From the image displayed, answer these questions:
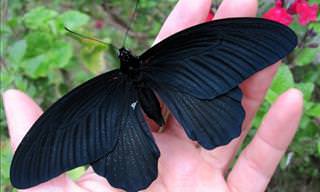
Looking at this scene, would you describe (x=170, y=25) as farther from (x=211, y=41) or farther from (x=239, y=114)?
(x=239, y=114)

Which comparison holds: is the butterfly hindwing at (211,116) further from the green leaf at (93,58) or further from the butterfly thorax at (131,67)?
the green leaf at (93,58)

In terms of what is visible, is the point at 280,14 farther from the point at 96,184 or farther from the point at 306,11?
the point at 96,184

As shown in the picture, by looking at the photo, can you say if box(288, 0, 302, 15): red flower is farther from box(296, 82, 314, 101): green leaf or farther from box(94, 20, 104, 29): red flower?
box(94, 20, 104, 29): red flower

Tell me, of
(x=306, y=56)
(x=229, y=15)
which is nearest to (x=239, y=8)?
(x=229, y=15)

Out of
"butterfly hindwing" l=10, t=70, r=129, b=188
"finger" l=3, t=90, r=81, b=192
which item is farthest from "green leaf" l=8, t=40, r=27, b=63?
"butterfly hindwing" l=10, t=70, r=129, b=188

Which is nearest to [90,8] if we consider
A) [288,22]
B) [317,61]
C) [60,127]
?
[317,61]

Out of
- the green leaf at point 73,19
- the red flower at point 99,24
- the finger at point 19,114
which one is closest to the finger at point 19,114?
the finger at point 19,114
